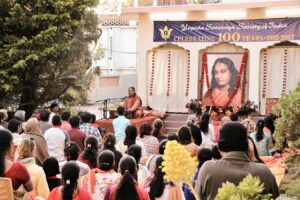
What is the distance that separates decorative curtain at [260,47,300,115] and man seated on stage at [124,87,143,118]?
407 cm

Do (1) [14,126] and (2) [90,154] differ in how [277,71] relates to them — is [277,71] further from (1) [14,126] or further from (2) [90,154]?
(2) [90,154]

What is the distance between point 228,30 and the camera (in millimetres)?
17516

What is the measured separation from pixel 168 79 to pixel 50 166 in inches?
504

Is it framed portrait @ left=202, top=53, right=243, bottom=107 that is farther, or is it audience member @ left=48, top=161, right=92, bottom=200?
framed portrait @ left=202, top=53, right=243, bottom=107

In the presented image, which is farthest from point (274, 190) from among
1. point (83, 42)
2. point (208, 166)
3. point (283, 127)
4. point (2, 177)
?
point (83, 42)

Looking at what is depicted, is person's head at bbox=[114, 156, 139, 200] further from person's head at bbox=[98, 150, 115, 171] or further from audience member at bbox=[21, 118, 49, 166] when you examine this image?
audience member at bbox=[21, 118, 49, 166]

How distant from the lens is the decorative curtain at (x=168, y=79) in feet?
61.4

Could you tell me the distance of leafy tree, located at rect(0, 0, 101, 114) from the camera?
13969 millimetres

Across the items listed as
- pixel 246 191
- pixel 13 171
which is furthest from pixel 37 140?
pixel 246 191

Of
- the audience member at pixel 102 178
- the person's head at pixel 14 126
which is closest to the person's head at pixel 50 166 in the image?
the audience member at pixel 102 178

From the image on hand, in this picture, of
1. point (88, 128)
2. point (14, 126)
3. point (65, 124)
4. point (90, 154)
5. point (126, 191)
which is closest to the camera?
point (126, 191)

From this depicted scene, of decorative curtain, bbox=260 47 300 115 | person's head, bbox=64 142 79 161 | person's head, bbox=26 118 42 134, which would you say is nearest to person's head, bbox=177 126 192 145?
person's head, bbox=64 142 79 161

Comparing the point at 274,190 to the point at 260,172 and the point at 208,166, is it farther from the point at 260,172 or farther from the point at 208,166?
the point at 208,166

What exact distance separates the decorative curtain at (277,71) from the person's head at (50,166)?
12020mm
